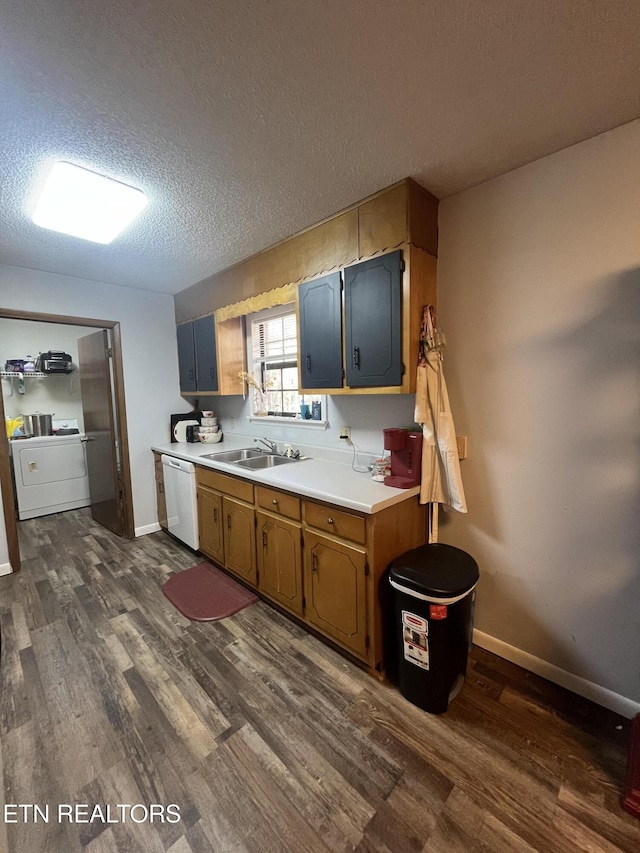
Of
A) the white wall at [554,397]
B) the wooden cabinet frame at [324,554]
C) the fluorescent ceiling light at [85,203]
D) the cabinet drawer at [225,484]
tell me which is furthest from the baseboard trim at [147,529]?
the white wall at [554,397]

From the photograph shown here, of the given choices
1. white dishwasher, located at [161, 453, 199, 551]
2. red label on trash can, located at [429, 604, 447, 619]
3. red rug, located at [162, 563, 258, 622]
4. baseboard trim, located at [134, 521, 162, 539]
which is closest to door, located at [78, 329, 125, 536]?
baseboard trim, located at [134, 521, 162, 539]

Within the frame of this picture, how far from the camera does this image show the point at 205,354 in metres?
3.35

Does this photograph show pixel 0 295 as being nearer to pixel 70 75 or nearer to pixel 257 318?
pixel 257 318

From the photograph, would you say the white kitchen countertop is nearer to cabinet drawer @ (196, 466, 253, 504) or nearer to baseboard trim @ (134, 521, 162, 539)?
cabinet drawer @ (196, 466, 253, 504)

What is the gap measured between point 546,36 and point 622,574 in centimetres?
200

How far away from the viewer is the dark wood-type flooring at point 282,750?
3.77ft

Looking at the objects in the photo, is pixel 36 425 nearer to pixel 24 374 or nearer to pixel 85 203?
pixel 24 374

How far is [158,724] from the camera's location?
5.04ft

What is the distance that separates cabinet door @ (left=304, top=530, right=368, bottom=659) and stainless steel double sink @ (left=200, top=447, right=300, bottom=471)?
0.97m

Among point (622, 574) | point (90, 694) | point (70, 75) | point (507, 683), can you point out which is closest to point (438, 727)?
point (507, 683)

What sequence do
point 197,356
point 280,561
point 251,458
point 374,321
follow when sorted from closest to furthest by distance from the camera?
point 374,321 < point 280,561 < point 251,458 < point 197,356

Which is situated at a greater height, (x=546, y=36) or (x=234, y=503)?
(x=546, y=36)

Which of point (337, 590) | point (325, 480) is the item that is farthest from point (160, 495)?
point (337, 590)

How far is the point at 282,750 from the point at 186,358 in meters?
3.28
